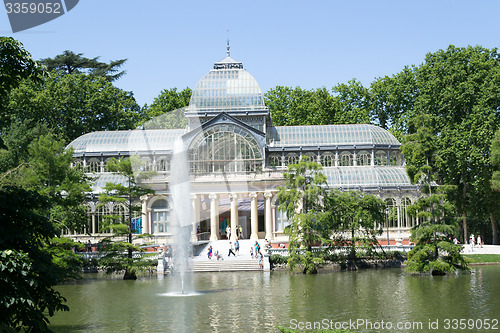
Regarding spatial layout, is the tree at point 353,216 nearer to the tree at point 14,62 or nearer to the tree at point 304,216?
the tree at point 304,216

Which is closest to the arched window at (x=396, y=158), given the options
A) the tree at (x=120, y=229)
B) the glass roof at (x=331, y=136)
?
the glass roof at (x=331, y=136)

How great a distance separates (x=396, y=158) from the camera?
229ft

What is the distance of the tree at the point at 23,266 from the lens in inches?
633

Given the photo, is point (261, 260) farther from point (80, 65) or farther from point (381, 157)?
point (80, 65)

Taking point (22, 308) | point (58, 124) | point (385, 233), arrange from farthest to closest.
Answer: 1. point (58, 124)
2. point (385, 233)
3. point (22, 308)

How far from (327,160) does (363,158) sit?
12.4 feet


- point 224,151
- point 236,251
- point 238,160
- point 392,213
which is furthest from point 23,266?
point 392,213

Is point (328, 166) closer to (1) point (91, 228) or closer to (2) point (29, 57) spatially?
(1) point (91, 228)

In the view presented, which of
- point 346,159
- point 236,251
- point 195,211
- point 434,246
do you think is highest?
point 346,159

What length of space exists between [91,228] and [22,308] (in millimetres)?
48720

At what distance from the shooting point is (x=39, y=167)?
1644 inches

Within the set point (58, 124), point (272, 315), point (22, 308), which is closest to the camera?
point (22, 308)

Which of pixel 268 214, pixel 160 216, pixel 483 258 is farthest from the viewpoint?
pixel 160 216

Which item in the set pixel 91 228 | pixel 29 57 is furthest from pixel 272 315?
pixel 91 228
